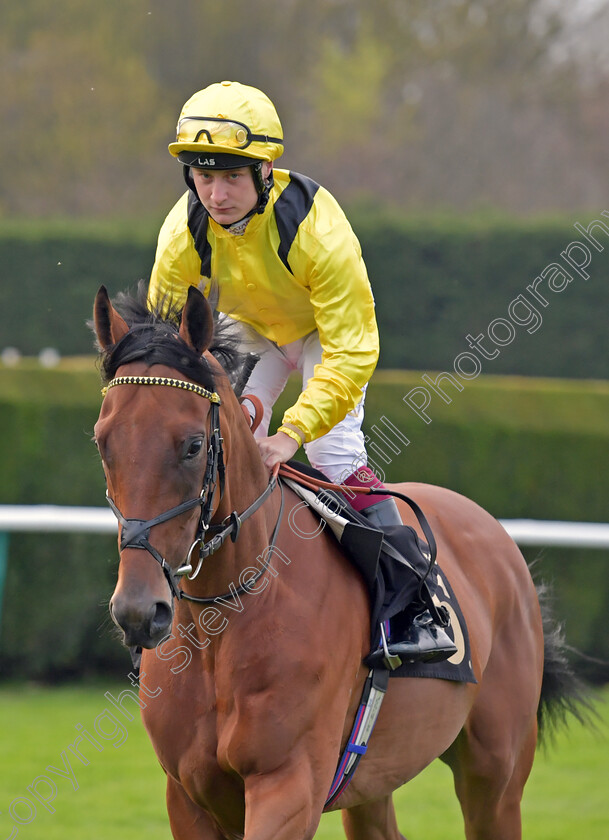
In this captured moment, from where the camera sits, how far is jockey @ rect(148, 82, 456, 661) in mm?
2846

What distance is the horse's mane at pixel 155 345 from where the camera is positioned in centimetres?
248

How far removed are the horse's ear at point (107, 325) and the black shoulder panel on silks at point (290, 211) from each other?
0.60 m

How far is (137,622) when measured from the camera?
2.23 metres

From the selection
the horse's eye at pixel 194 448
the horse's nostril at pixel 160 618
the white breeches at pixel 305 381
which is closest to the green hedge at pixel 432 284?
the white breeches at pixel 305 381

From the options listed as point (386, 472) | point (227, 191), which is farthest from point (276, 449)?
point (386, 472)

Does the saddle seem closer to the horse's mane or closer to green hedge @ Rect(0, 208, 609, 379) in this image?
the horse's mane

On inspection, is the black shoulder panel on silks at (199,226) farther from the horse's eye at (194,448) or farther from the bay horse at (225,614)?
the horse's eye at (194,448)

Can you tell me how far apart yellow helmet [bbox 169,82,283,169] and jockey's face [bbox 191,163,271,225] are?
41mm

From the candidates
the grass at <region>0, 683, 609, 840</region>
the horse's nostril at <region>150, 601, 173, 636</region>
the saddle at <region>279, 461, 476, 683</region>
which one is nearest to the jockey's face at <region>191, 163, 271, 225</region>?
the saddle at <region>279, 461, 476, 683</region>

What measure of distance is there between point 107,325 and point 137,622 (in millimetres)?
706

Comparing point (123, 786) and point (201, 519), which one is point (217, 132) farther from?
point (123, 786)

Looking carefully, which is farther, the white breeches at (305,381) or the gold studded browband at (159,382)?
the white breeches at (305,381)

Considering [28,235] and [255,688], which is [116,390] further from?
[28,235]

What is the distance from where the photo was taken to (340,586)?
292 cm
